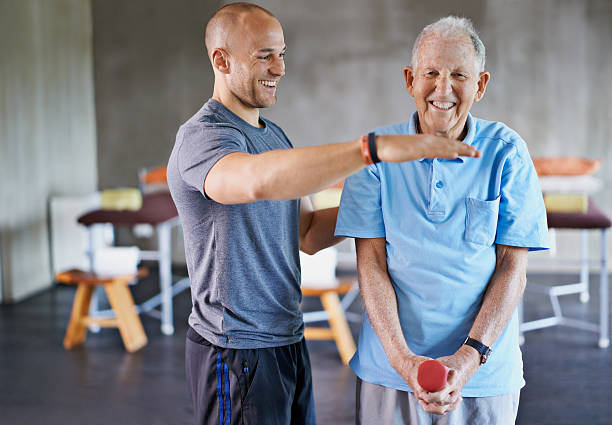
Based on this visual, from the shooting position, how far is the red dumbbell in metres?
1.18

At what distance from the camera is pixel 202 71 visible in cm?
625

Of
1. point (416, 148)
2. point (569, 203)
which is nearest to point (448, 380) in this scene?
point (416, 148)

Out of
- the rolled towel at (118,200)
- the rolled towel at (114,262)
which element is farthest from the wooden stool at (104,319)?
the rolled towel at (118,200)

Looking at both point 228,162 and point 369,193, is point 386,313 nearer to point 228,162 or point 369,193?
point 369,193

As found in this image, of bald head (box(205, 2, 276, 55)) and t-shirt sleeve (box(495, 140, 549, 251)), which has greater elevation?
bald head (box(205, 2, 276, 55))

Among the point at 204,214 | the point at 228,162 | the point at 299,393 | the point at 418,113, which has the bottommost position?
the point at 299,393

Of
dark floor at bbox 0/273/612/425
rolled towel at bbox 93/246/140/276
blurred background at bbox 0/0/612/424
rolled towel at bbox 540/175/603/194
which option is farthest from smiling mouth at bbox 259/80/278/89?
blurred background at bbox 0/0/612/424

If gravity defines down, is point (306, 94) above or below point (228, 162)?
above

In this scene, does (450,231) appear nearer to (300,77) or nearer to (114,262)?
(114,262)

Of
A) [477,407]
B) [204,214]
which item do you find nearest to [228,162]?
[204,214]

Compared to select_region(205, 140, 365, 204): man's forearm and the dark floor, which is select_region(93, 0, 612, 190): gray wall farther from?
select_region(205, 140, 365, 204): man's forearm

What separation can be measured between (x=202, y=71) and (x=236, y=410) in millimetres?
5150

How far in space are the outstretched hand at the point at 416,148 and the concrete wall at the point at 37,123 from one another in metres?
4.53

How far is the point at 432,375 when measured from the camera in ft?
3.90
